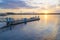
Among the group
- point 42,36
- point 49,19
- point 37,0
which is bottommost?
point 42,36

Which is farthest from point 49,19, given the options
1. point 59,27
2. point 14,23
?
point 14,23

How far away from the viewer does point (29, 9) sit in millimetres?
2541

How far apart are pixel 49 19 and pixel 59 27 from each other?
37 cm

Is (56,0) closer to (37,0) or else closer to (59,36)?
(37,0)

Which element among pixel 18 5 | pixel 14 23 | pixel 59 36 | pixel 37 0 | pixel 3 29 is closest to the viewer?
pixel 59 36

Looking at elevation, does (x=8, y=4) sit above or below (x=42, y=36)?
above

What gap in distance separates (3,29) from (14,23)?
420 mm

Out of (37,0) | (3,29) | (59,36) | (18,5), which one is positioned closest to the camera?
(59,36)

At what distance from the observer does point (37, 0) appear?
7.89 feet

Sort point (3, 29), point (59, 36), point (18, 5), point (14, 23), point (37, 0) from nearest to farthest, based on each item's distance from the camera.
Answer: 1. point (59, 36)
2. point (37, 0)
3. point (18, 5)
4. point (3, 29)
5. point (14, 23)

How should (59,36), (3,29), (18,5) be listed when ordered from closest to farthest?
(59,36) < (18,5) < (3,29)

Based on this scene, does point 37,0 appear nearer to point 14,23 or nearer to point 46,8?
point 46,8

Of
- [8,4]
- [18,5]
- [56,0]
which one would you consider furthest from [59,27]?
[8,4]

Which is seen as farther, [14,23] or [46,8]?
[14,23]
